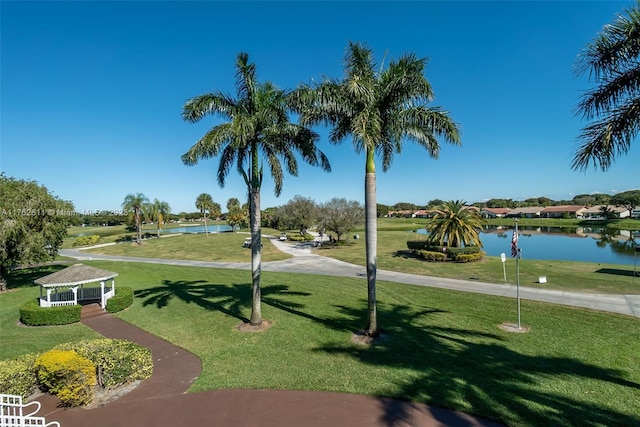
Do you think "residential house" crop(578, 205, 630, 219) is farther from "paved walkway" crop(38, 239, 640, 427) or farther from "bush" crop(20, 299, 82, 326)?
"bush" crop(20, 299, 82, 326)

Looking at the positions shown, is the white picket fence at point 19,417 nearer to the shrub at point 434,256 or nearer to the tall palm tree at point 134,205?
the shrub at point 434,256

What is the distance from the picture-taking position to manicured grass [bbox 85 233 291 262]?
3409cm

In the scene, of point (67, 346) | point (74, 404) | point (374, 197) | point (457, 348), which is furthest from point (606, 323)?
point (67, 346)

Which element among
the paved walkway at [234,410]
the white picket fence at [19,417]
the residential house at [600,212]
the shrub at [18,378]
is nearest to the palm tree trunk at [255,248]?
the paved walkway at [234,410]

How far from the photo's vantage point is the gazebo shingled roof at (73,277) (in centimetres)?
1498

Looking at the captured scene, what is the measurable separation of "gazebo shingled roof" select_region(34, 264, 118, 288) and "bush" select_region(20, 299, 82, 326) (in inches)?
50.2

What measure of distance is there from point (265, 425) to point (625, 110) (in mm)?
9927

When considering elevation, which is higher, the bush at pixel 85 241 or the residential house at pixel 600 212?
the residential house at pixel 600 212

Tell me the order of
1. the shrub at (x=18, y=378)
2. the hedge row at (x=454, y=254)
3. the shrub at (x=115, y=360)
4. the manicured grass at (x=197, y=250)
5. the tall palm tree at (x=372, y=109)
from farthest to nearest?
1. the manicured grass at (x=197, y=250)
2. the hedge row at (x=454, y=254)
3. the tall palm tree at (x=372, y=109)
4. the shrub at (x=115, y=360)
5. the shrub at (x=18, y=378)

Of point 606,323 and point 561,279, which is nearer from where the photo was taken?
point 606,323

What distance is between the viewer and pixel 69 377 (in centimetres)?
702

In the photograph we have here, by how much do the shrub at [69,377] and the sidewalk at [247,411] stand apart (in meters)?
0.32

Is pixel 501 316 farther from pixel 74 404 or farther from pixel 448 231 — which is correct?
pixel 448 231

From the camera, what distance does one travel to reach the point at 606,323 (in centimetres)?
1177
